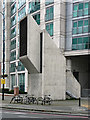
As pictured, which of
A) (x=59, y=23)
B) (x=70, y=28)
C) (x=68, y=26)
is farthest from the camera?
(x=68, y=26)

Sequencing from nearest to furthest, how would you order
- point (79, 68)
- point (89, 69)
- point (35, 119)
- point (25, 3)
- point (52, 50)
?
1. point (35, 119)
2. point (52, 50)
3. point (79, 68)
4. point (89, 69)
5. point (25, 3)

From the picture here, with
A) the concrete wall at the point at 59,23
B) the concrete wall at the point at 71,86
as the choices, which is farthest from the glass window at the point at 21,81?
the concrete wall at the point at 71,86

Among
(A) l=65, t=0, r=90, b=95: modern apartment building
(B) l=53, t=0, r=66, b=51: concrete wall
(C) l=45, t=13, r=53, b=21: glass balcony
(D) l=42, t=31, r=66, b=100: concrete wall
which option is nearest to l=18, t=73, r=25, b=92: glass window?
(A) l=65, t=0, r=90, b=95: modern apartment building

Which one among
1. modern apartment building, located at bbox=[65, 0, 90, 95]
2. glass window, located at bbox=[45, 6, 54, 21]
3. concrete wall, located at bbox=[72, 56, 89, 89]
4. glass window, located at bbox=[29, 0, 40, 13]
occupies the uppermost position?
glass window, located at bbox=[29, 0, 40, 13]

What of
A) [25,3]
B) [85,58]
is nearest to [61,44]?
[85,58]

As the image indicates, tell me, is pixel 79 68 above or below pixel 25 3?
below

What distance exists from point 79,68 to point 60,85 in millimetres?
13577

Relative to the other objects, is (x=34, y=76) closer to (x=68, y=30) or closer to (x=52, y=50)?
(x=52, y=50)

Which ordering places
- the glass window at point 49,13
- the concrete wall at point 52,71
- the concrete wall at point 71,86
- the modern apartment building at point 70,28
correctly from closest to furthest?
1. the concrete wall at point 52,71
2. the concrete wall at point 71,86
3. the modern apartment building at point 70,28
4. the glass window at point 49,13

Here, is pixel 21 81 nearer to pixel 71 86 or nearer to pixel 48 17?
pixel 48 17

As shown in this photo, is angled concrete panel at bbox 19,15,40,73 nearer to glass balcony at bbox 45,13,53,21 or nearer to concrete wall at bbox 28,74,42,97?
concrete wall at bbox 28,74,42,97

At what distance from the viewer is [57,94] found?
26.1 meters

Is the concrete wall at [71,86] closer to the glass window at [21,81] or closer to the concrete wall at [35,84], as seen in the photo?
the concrete wall at [35,84]

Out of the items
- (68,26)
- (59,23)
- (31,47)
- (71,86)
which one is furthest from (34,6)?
(31,47)
